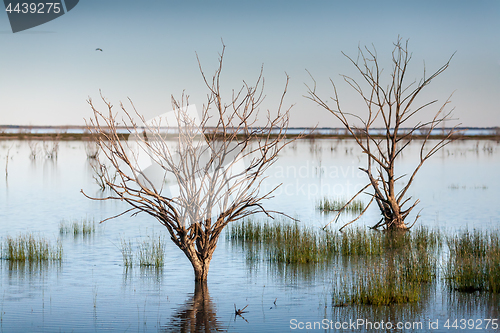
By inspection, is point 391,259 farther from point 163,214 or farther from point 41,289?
point 41,289

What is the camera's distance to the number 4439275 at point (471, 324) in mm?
6551

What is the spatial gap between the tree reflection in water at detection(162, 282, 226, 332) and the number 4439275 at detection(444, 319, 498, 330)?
285 cm

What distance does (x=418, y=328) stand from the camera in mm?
6512

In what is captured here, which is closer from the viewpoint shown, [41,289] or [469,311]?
[469,311]

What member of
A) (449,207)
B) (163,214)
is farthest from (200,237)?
(449,207)

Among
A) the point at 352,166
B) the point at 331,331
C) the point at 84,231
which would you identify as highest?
the point at 352,166

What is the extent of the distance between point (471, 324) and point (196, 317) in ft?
11.5

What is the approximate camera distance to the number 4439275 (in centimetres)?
655

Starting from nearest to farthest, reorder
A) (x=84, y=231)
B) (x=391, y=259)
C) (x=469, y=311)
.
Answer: (x=469, y=311) < (x=391, y=259) < (x=84, y=231)

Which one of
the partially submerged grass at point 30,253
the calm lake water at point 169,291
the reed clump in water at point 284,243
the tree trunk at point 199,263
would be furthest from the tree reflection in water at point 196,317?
the partially submerged grass at point 30,253

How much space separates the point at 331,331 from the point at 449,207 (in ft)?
43.0

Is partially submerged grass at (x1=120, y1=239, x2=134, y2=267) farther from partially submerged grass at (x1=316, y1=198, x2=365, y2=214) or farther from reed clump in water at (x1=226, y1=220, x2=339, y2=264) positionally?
partially submerged grass at (x1=316, y1=198, x2=365, y2=214)

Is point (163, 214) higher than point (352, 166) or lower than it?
lower

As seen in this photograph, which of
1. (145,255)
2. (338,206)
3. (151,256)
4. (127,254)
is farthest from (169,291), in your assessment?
(338,206)
